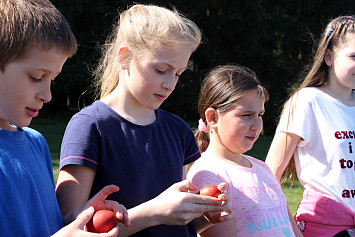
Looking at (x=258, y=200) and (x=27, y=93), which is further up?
(x=27, y=93)

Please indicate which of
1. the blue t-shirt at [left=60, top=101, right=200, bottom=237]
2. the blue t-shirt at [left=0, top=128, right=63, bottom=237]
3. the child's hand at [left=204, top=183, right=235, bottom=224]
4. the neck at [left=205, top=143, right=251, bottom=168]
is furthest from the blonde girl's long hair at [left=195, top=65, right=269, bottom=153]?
the blue t-shirt at [left=0, top=128, right=63, bottom=237]

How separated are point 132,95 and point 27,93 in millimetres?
728

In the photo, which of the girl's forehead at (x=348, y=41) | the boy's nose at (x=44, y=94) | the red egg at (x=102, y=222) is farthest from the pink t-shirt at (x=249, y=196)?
the girl's forehead at (x=348, y=41)

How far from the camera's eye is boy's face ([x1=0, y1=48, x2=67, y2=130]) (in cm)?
177

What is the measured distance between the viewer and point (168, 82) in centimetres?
237

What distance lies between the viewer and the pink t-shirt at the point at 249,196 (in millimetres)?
2682

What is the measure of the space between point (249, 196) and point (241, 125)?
0.44 m

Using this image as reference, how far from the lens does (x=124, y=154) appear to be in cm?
228

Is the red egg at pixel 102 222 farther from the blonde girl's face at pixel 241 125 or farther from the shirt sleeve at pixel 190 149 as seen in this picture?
the blonde girl's face at pixel 241 125

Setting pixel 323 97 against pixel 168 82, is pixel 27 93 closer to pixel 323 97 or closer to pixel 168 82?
pixel 168 82

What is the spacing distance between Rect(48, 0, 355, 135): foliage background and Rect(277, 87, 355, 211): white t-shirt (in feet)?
42.5

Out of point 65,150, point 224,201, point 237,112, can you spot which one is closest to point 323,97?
point 237,112

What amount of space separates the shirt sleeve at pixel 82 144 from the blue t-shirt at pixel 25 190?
0.43 feet

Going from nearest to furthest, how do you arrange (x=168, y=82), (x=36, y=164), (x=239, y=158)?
(x=36, y=164), (x=168, y=82), (x=239, y=158)
